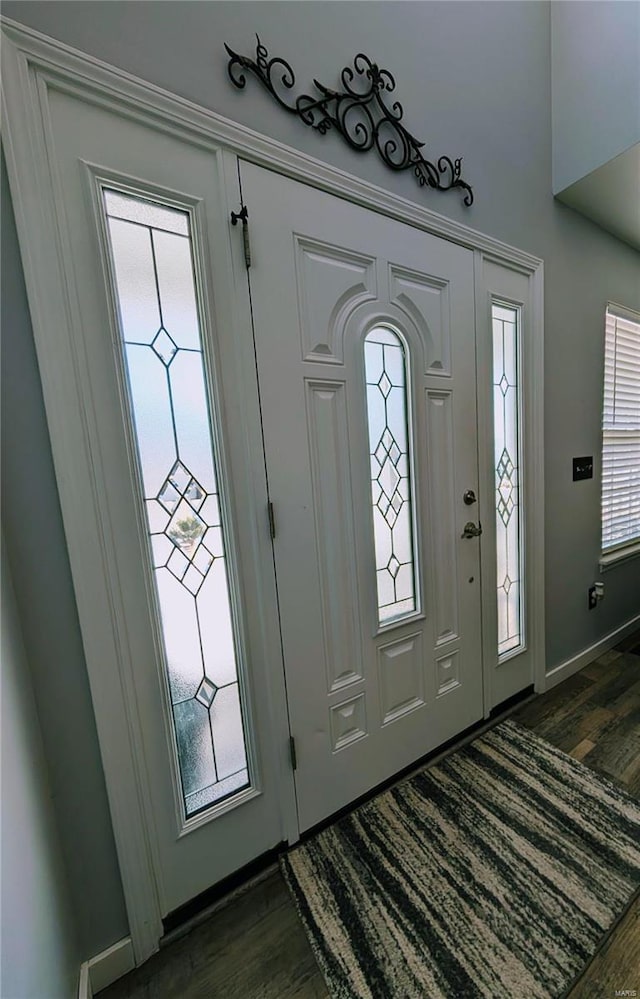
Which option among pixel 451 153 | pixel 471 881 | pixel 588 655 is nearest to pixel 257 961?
pixel 471 881

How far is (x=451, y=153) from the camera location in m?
1.41

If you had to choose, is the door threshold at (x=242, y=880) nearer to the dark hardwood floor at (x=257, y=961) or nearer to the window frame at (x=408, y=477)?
the dark hardwood floor at (x=257, y=961)

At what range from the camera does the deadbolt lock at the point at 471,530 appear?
5.20 ft

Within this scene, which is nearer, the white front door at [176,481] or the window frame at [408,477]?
the white front door at [176,481]

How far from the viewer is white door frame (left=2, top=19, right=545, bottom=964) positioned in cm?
77

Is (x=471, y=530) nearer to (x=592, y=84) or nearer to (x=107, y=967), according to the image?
(x=107, y=967)

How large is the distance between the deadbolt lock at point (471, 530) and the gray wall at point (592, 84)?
1672 mm

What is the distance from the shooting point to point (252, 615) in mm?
1116

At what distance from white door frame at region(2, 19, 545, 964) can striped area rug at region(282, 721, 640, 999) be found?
0.49m

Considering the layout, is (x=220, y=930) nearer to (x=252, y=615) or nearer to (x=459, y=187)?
(x=252, y=615)

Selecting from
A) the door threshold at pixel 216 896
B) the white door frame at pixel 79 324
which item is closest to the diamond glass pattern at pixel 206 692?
the white door frame at pixel 79 324

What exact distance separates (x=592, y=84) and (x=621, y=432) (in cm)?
174

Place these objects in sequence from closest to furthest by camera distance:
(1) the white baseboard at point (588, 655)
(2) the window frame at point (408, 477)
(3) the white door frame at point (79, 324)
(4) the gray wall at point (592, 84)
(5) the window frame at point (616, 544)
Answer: (3) the white door frame at point (79, 324), (2) the window frame at point (408, 477), (4) the gray wall at point (592, 84), (1) the white baseboard at point (588, 655), (5) the window frame at point (616, 544)

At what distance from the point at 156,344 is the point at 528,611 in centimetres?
Answer: 201
